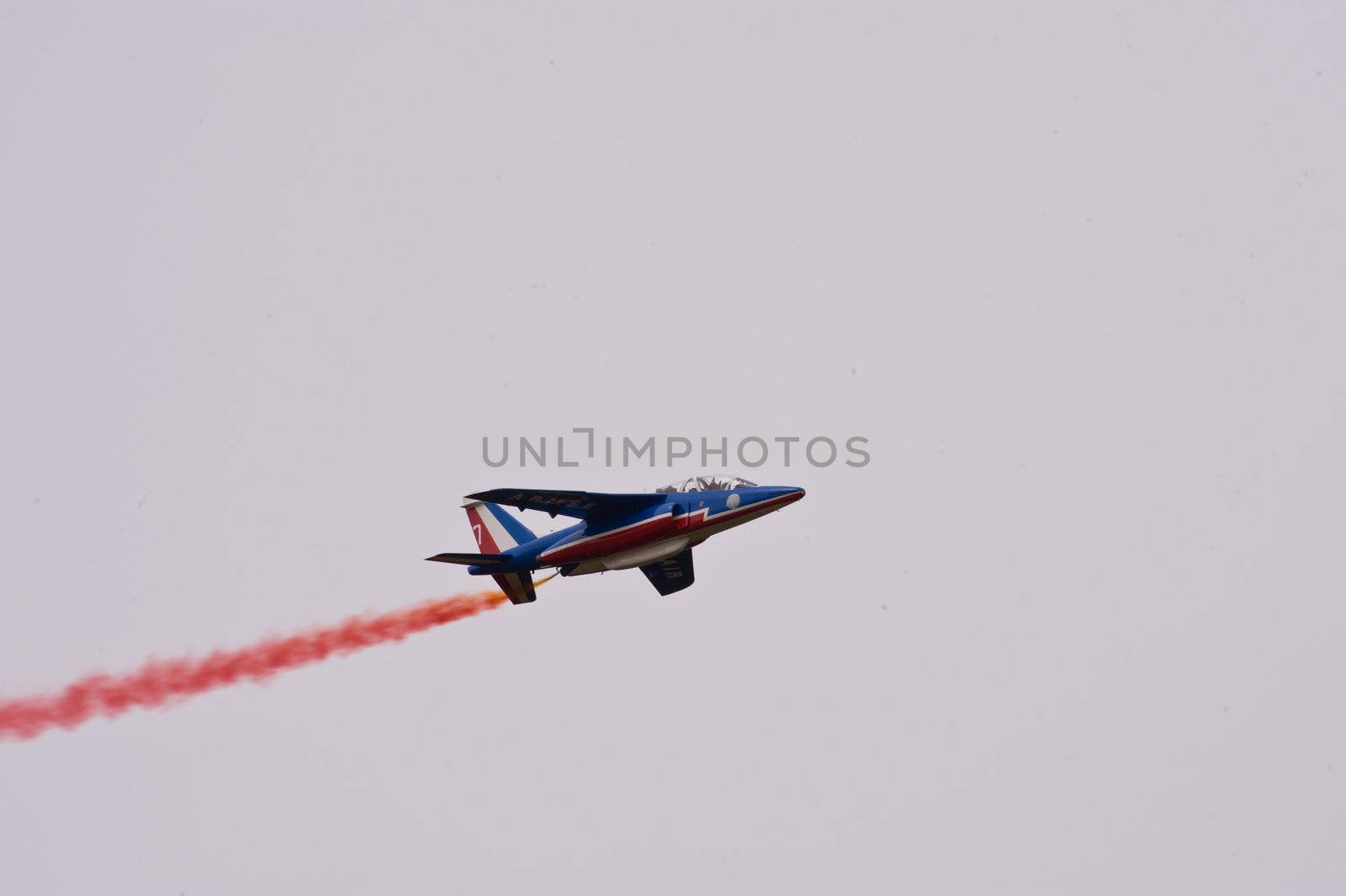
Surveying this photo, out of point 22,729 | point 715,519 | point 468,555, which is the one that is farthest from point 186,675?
point 715,519

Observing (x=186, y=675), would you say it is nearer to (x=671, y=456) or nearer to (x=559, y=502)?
(x=559, y=502)

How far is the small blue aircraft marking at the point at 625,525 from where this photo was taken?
154 feet

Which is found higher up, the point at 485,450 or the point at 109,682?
the point at 485,450

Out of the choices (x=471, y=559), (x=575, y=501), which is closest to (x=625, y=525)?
(x=575, y=501)

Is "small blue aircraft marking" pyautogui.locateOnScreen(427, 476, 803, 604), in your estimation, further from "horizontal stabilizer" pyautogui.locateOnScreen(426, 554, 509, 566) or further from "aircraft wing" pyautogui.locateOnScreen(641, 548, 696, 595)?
"aircraft wing" pyautogui.locateOnScreen(641, 548, 696, 595)

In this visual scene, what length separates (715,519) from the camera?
47.3 m

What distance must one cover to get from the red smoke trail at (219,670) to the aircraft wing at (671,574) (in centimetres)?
535

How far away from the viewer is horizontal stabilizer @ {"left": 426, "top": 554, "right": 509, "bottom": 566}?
4631 centimetres

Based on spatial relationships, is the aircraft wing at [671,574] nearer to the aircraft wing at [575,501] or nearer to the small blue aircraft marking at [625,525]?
the small blue aircraft marking at [625,525]

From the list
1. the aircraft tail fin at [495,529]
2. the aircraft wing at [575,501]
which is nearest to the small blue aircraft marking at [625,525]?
the aircraft wing at [575,501]

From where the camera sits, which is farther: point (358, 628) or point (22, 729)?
point (358, 628)

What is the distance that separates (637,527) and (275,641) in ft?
44.0

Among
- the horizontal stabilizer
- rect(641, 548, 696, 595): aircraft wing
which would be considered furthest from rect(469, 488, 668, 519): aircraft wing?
rect(641, 548, 696, 595): aircraft wing

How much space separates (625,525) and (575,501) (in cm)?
187
